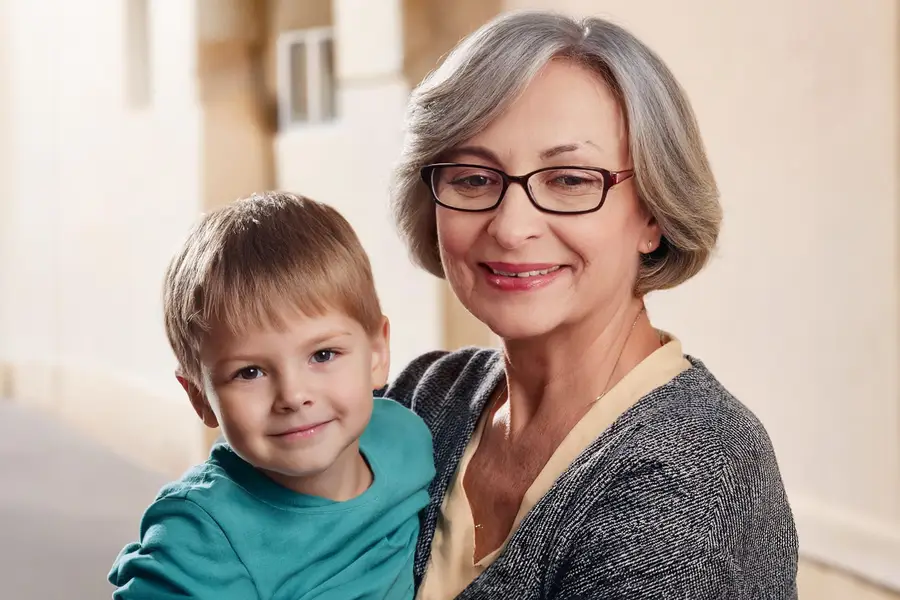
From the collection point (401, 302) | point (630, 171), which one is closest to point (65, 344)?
point (401, 302)

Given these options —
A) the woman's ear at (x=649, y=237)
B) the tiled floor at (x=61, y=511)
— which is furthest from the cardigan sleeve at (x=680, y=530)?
the tiled floor at (x=61, y=511)

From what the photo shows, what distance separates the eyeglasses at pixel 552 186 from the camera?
5.71ft

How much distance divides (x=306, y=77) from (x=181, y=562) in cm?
605

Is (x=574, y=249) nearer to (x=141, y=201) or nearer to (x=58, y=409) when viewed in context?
(x=141, y=201)

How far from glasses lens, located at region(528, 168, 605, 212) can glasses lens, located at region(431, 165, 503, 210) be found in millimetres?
65

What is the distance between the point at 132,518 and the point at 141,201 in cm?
555

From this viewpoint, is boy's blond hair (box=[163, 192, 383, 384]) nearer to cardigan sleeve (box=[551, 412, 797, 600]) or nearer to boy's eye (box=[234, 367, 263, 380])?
boy's eye (box=[234, 367, 263, 380])

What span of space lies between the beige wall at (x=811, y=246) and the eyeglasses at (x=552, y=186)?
1513 mm

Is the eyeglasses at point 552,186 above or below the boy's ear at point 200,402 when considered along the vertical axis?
above

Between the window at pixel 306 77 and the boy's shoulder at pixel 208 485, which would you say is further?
the window at pixel 306 77

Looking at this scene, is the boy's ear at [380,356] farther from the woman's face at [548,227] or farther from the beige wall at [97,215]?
the beige wall at [97,215]

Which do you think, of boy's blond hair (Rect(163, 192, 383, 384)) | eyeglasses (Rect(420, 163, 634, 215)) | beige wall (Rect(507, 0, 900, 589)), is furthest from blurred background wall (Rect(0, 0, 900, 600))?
boy's blond hair (Rect(163, 192, 383, 384))

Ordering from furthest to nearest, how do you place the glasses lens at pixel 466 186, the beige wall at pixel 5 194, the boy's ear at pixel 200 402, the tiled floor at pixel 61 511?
the beige wall at pixel 5 194 → the tiled floor at pixel 61 511 → the glasses lens at pixel 466 186 → the boy's ear at pixel 200 402

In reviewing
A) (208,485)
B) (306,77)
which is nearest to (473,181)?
(208,485)
